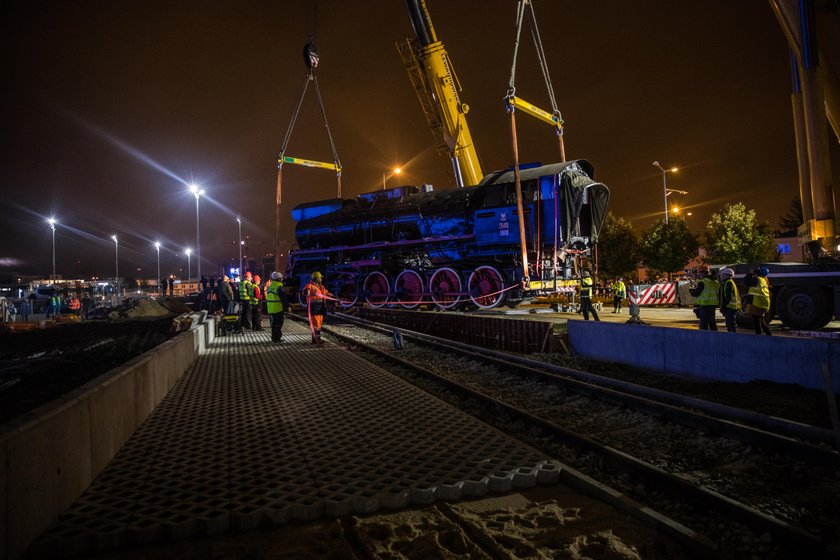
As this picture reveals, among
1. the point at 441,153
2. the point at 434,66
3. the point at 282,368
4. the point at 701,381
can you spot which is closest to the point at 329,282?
the point at 441,153

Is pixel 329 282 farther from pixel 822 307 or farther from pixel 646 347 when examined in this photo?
pixel 822 307

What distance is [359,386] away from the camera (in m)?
6.82

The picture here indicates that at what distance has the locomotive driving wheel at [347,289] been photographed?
19547 mm

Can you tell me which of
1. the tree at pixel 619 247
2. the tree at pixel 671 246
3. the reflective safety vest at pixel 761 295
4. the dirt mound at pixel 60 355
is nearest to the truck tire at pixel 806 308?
the reflective safety vest at pixel 761 295

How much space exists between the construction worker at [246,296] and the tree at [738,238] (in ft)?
118

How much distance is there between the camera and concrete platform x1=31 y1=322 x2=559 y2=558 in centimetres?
291

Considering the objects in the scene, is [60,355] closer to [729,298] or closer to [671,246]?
[729,298]

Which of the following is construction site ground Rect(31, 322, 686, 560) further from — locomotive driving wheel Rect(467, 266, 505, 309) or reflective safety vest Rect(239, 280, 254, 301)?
locomotive driving wheel Rect(467, 266, 505, 309)

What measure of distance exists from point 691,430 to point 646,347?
3.90m

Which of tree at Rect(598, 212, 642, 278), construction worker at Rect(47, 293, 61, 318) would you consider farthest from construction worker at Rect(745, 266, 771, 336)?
tree at Rect(598, 212, 642, 278)

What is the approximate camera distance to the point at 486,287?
15.4 meters

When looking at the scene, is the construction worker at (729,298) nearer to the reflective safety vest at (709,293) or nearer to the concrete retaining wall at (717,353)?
the reflective safety vest at (709,293)

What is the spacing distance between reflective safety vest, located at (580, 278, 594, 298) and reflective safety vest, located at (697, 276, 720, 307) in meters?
4.33

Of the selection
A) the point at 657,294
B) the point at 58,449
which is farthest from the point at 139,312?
the point at 58,449
